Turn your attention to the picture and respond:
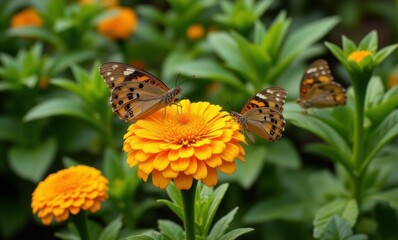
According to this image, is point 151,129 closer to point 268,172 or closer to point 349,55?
point 349,55

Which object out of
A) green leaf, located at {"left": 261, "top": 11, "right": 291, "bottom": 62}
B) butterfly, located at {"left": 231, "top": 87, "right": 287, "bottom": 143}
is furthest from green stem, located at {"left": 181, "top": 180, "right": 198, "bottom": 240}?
green leaf, located at {"left": 261, "top": 11, "right": 291, "bottom": 62}

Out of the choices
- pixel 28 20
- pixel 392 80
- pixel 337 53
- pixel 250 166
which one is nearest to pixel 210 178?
pixel 337 53

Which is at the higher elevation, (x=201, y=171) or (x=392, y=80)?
(x=392, y=80)

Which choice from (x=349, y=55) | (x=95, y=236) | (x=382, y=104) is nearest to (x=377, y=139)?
(x=382, y=104)

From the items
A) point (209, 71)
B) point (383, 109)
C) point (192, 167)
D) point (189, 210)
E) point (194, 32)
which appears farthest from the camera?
point (194, 32)

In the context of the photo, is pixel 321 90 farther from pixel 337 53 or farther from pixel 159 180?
pixel 159 180

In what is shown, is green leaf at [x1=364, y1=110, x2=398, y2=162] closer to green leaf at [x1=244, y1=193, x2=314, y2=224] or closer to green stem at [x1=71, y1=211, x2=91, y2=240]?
green leaf at [x1=244, y1=193, x2=314, y2=224]

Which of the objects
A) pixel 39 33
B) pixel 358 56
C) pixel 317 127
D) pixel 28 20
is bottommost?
pixel 317 127

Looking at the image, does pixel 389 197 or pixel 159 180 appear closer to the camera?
pixel 159 180

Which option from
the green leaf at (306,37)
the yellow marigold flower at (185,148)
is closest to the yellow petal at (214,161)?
the yellow marigold flower at (185,148)
